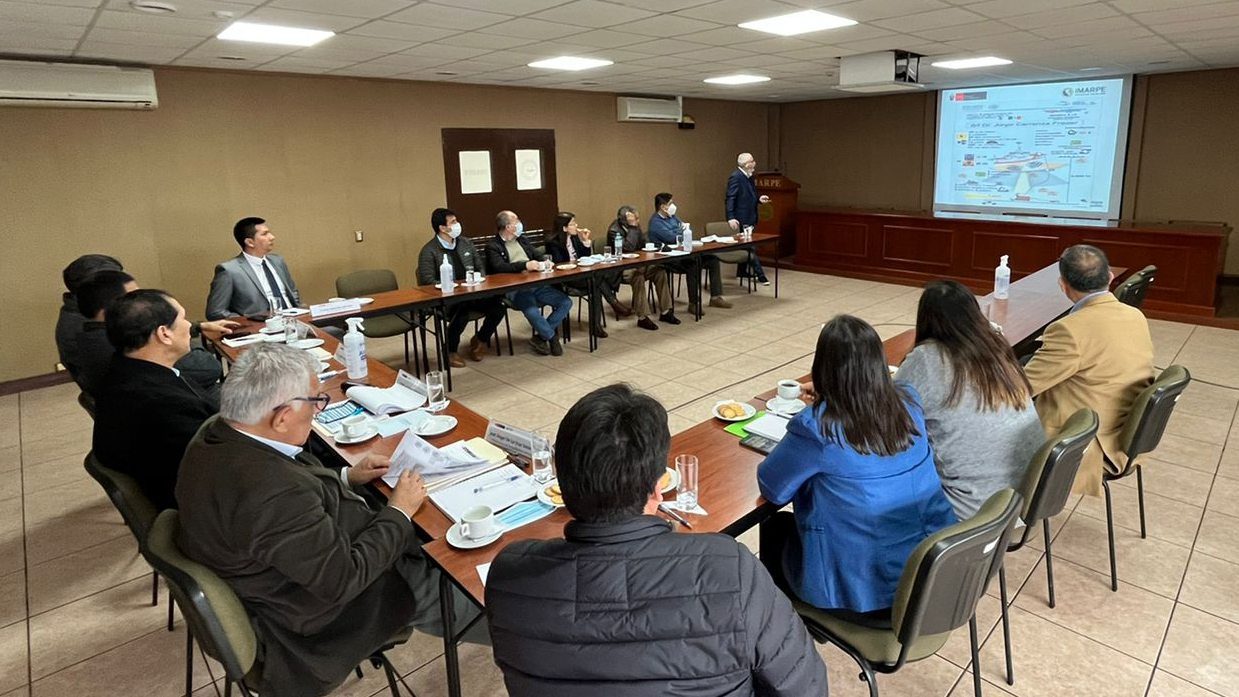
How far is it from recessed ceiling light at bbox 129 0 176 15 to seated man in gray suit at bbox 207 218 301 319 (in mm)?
1252

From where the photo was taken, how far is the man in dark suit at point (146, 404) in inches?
82.4

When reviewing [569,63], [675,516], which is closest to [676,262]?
[569,63]

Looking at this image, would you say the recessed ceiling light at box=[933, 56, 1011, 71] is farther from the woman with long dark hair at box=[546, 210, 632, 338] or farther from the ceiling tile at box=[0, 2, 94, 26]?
the ceiling tile at box=[0, 2, 94, 26]

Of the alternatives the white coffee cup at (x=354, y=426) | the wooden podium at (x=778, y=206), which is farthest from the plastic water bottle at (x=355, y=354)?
the wooden podium at (x=778, y=206)

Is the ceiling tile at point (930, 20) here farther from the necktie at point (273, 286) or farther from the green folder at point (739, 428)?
the necktie at point (273, 286)

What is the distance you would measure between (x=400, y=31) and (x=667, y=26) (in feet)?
5.61

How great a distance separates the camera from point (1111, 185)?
26.4 ft

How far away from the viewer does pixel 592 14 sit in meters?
3.96

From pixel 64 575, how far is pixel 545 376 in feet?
10.1

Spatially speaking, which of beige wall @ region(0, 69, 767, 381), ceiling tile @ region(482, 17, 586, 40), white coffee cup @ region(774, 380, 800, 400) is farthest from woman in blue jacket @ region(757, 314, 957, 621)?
beige wall @ region(0, 69, 767, 381)

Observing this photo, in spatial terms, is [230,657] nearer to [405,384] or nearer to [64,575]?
[405,384]

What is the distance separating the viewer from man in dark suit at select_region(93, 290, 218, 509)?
2.09m

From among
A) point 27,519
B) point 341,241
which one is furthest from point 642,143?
point 27,519

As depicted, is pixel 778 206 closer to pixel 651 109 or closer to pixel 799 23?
pixel 651 109
